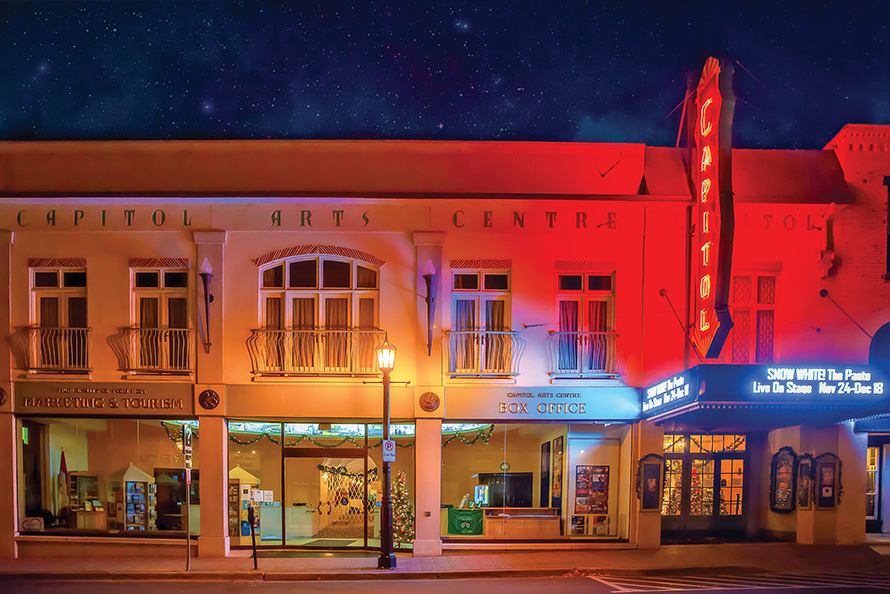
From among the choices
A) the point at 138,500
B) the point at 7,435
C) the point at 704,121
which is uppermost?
the point at 704,121

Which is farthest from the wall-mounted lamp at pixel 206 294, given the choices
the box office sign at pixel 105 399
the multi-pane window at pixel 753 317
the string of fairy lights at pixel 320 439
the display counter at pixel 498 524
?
the multi-pane window at pixel 753 317

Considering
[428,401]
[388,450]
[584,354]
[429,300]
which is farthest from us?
[584,354]

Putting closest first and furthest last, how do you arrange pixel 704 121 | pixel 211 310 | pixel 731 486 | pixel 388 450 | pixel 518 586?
pixel 518 586 < pixel 388 450 < pixel 704 121 < pixel 211 310 < pixel 731 486

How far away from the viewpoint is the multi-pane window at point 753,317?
13.1 metres

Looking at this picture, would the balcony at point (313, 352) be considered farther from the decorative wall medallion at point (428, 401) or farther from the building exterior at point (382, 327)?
the decorative wall medallion at point (428, 401)

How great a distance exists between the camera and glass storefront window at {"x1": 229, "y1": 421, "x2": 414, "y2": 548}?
1310cm

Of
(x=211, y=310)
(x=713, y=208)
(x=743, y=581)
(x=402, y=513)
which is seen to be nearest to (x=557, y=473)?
(x=402, y=513)

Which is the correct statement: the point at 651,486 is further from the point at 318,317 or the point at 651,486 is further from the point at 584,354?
the point at 318,317

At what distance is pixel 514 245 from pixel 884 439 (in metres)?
10.5

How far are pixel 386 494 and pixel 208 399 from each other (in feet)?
15.0

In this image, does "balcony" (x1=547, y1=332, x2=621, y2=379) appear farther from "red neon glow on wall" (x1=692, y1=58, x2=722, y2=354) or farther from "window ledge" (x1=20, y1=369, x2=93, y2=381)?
"window ledge" (x1=20, y1=369, x2=93, y2=381)

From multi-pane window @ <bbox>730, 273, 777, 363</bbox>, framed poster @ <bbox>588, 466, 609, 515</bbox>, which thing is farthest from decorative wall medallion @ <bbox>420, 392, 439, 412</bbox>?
multi-pane window @ <bbox>730, 273, 777, 363</bbox>

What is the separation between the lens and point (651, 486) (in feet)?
42.0

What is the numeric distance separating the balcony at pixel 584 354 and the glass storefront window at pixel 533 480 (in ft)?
4.33
